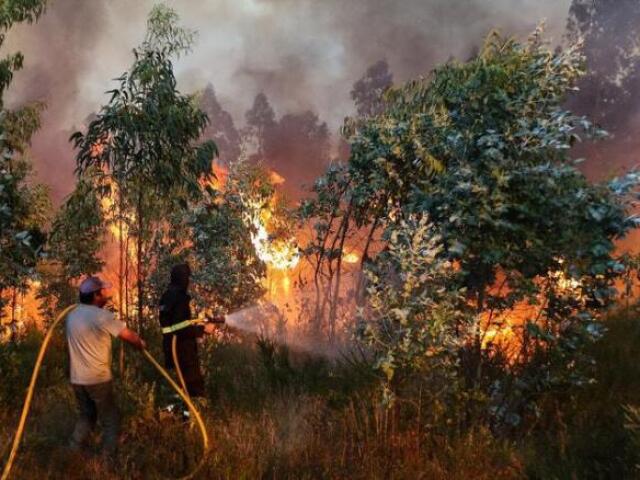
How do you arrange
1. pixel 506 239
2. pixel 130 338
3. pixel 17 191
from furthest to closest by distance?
pixel 17 191
pixel 506 239
pixel 130 338

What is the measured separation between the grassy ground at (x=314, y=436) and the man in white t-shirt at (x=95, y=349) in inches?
15.0

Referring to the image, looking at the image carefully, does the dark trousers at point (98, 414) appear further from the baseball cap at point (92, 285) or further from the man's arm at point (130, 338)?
the baseball cap at point (92, 285)

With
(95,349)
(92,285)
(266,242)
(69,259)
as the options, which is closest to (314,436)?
(95,349)

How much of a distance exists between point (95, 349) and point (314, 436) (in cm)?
227

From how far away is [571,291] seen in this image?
6.85 meters

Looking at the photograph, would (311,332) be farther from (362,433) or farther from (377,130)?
(362,433)

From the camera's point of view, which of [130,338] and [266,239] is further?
[266,239]

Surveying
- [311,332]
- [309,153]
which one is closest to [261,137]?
[309,153]

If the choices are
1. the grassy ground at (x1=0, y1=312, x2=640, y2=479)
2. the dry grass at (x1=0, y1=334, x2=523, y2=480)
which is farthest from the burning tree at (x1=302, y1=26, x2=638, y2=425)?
the dry grass at (x1=0, y1=334, x2=523, y2=480)

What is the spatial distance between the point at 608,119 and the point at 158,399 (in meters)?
32.5

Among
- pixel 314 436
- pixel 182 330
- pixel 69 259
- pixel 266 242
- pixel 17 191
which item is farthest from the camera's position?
pixel 69 259

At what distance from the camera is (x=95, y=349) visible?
533cm

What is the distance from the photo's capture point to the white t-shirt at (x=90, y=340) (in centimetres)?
529

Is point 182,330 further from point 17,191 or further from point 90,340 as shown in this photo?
point 17,191
